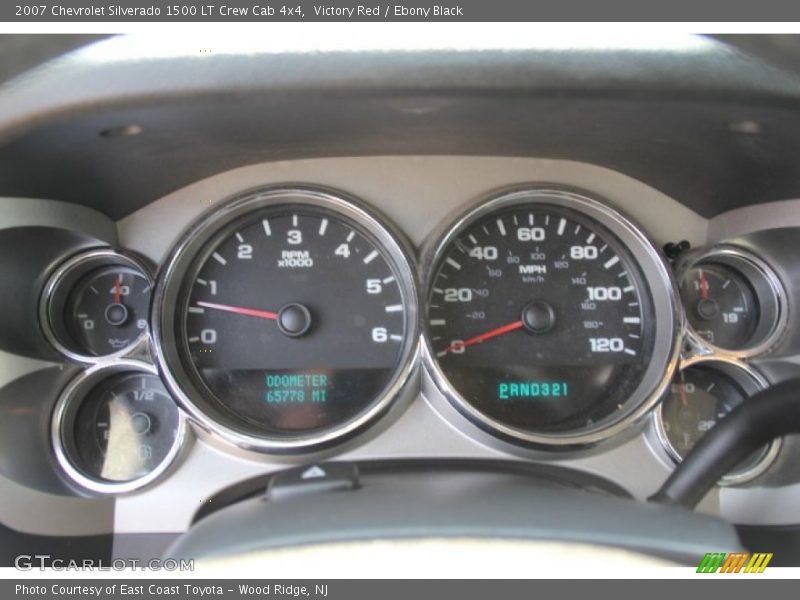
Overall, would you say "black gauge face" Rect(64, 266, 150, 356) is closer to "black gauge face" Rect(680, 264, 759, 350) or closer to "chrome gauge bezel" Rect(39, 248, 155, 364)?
"chrome gauge bezel" Rect(39, 248, 155, 364)

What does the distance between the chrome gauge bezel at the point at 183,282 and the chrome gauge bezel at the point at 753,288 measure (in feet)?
2.97

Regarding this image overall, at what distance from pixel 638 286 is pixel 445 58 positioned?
1.15 metres

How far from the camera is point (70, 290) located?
2.37m

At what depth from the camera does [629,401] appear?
87.1 inches

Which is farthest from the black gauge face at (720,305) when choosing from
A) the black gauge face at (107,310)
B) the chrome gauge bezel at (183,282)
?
the black gauge face at (107,310)

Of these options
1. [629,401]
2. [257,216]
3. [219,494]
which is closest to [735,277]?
[629,401]

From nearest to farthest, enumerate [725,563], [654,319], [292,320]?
[725,563] → [292,320] → [654,319]

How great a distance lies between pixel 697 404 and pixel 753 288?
1.51 feet

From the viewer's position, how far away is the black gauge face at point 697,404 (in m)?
2.22

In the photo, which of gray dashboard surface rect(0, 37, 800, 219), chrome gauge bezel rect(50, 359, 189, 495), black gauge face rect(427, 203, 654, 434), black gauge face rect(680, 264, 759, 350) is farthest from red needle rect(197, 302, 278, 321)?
black gauge face rect(680, 264, 759, 350)

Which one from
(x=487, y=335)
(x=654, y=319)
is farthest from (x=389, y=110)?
(x=654, y=319)

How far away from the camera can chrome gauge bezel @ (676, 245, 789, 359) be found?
7.36 ft

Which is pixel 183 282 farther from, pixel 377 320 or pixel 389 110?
pixel 389 110
